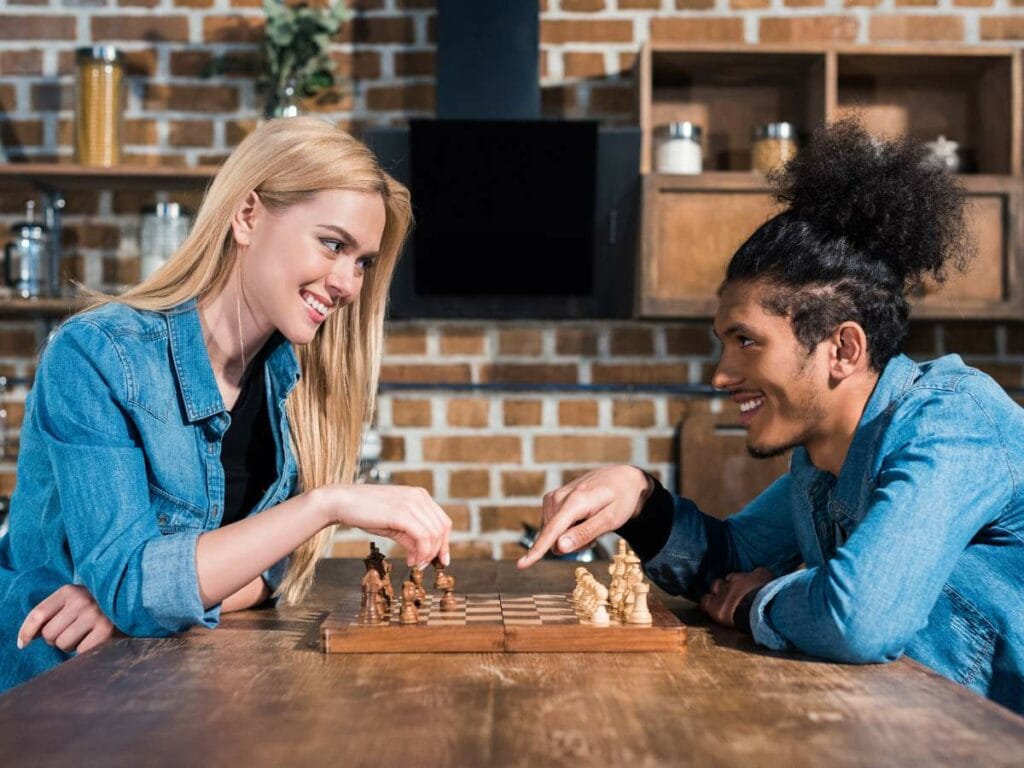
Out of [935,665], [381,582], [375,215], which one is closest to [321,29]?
[375,215]

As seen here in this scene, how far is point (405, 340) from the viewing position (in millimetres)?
3609

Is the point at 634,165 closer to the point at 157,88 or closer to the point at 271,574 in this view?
the point at 157,88

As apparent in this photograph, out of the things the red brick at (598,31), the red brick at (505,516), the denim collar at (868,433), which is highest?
the red brick at (598,31)

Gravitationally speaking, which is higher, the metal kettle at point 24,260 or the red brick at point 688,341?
the metal kettle at point 24,260

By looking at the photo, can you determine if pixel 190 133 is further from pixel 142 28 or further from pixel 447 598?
pixel 447 598

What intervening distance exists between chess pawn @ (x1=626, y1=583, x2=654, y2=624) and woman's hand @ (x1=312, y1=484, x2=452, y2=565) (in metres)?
0.23

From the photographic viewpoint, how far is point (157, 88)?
3635mm

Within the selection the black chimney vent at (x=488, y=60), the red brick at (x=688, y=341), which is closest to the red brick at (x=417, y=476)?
the red brick at (x=688, y=341)

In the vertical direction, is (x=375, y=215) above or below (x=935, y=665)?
above

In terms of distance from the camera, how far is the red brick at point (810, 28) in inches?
142

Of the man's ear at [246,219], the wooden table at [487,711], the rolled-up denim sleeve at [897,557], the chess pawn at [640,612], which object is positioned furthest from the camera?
the man's ear at [246,219]

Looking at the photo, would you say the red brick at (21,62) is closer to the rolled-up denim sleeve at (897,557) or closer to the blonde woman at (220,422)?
the blonde woman at (220,422)

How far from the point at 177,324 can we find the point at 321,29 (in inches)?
78.4

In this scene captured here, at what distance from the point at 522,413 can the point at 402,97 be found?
1017 mm
